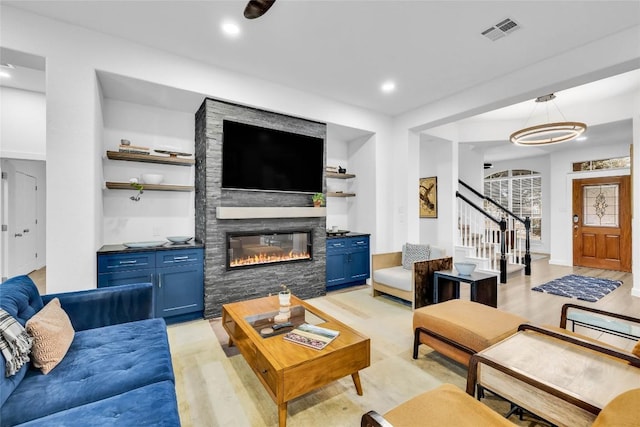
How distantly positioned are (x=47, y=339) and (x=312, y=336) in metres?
1.58

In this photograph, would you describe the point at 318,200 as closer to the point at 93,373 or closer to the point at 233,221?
the point at 233,221

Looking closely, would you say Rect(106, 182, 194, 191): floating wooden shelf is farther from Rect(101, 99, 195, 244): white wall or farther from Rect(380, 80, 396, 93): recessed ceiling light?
Rect(380, 80, 396, 93): recessed ceiling light

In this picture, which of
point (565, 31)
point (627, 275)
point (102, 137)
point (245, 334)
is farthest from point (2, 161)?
point (627, 275)

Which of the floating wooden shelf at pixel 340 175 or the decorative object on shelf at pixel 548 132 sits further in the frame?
the floating wooden shelf at pixel 340 175

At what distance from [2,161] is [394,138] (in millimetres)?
6569

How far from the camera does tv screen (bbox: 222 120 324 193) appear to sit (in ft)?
12.2

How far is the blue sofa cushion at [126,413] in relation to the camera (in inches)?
46.9

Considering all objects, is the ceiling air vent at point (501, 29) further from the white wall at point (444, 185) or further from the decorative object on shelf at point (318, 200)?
the white wall at point (444, 185)

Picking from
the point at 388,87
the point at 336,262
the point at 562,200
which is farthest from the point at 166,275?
the point at 562,200

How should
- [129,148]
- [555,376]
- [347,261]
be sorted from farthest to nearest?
1. [347,261]
2. [129,148]
3. [555,376]

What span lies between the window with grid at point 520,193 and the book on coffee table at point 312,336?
24.8 feet

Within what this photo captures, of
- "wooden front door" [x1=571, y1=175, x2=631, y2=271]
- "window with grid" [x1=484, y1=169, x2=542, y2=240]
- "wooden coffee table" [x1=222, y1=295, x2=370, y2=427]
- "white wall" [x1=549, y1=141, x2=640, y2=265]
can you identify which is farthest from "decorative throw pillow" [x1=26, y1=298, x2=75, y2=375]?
"wooden front door" [x1=571, y1=175, x2=631, y2=271]

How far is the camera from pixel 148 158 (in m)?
3.51

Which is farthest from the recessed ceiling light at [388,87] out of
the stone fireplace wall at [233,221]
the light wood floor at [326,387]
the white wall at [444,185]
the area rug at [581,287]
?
the area rug at [581,287]
